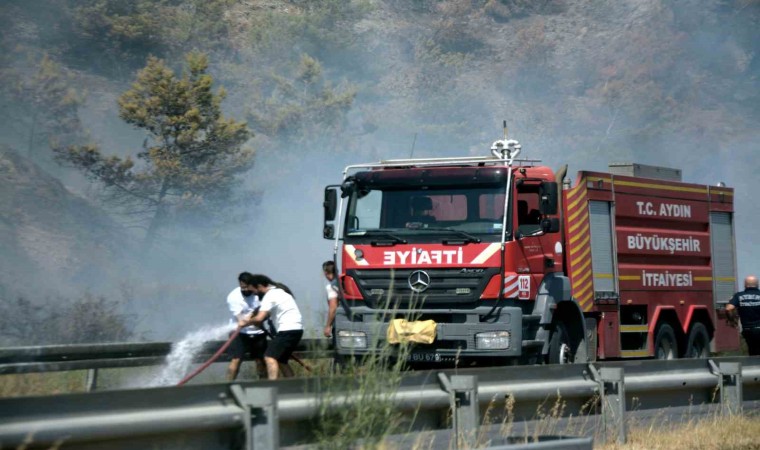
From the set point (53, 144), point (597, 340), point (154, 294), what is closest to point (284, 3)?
point (53, 144)

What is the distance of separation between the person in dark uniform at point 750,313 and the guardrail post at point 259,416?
11.0 metres

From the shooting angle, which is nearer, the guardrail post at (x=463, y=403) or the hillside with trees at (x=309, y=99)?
the guardrail post at (x=463, y=403)

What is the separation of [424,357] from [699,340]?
6.45m

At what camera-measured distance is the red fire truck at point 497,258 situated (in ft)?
42.8

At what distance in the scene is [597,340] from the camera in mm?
15328

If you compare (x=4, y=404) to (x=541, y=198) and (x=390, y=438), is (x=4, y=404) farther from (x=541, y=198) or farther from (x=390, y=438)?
(x=541, y=198)

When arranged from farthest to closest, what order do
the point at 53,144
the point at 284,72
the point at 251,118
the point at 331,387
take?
1. the point at 284,72
2. the point at 251,118
3. the point at 53,144
4. the point at 331,387

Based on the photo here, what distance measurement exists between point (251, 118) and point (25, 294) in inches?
684

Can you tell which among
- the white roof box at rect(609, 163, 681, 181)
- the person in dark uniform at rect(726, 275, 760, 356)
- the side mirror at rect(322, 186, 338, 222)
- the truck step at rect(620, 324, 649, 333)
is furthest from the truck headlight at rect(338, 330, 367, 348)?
the person in dark uniform at rect(726, 275, 760, 356)

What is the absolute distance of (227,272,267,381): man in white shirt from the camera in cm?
1364

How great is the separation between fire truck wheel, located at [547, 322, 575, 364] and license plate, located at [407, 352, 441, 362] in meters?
1.61

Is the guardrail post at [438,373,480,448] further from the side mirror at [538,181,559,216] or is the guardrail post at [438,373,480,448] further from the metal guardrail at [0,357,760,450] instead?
the side mirror at [538,181,559,216]

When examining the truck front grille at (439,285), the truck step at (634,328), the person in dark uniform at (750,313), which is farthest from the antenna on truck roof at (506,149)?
the person in dark uniform at (750,313)

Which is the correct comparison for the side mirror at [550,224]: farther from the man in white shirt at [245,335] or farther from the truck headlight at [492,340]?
the man in white shirt at [245,335]
